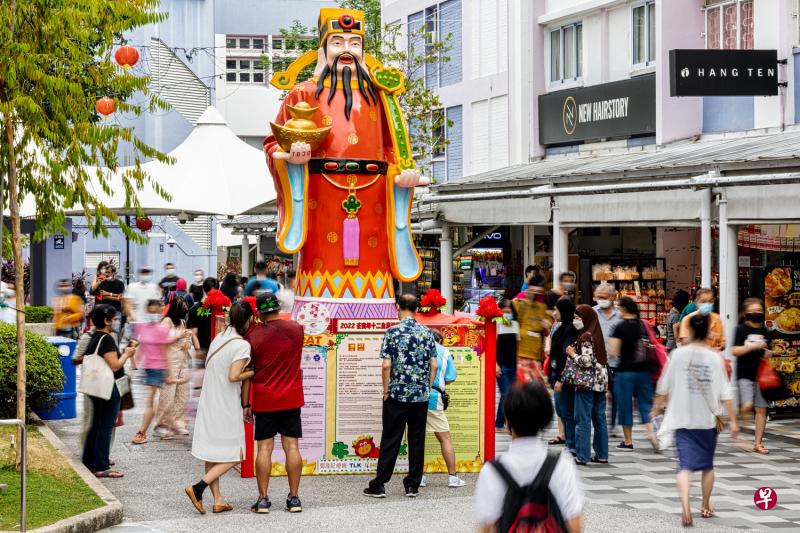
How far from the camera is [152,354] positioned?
1377 cm

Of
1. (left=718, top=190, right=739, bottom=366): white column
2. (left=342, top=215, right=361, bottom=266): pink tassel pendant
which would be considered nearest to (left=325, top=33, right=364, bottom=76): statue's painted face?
(left=342, top=215, right=361, bottom=266): pink tassel pendant

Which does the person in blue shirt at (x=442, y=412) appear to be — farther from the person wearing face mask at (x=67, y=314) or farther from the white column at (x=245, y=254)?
the white column at (x=245, y=254)

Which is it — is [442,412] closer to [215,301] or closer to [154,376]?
[215,301]

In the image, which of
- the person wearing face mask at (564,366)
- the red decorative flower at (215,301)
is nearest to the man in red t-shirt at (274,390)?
the red decorative flower at (215,301)

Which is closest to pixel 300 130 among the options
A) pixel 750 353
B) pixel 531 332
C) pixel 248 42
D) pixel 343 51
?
pixel 343 51

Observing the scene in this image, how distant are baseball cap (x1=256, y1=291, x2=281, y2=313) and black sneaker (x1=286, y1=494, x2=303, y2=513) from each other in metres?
1.48

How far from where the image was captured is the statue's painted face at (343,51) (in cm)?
1344

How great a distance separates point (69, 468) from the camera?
1121 centimetres

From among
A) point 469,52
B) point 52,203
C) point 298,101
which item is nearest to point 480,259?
point 469,52

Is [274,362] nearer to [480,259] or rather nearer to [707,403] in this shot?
[707,403]

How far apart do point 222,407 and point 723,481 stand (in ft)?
15.8

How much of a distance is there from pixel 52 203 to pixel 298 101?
9.00 ft

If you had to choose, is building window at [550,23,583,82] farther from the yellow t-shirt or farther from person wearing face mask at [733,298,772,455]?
person wearing face mask at [733,298,772,455]

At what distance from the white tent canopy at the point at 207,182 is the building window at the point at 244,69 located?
31339 mm
